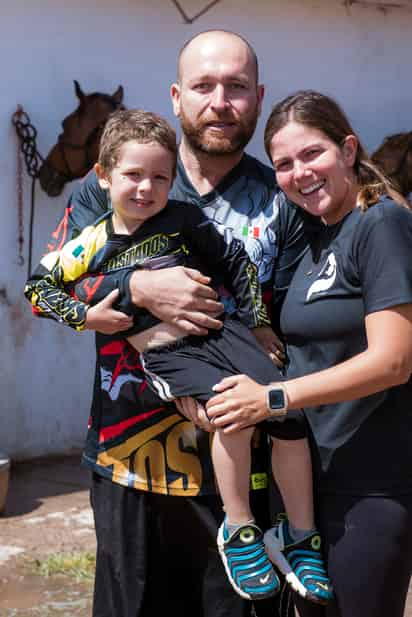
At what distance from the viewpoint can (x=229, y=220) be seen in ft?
9.46

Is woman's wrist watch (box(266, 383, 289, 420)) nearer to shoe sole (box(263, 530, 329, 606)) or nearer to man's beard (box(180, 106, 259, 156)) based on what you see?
shoe sole (box(263, 530, 329, 606))

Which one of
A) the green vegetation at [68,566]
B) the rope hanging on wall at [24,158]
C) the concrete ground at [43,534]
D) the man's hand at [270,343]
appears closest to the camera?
the man's hand at [270,343]

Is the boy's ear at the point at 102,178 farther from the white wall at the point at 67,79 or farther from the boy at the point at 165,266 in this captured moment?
the white wall at the point at 67,79

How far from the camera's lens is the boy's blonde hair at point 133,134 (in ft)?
8.93

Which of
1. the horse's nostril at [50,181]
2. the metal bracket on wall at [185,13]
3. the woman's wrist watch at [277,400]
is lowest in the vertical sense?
the woman's wrist watch at [277,400]

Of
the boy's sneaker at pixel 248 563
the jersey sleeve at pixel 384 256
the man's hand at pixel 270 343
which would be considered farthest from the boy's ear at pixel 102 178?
the boy's sneaker at pixel 248 563

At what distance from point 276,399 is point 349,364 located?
0.21 metres

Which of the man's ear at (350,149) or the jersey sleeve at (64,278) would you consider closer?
the man's ear at (350,149)

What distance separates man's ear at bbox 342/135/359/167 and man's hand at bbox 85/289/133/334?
0.77m

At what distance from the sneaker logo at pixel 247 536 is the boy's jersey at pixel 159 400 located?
32 centimetres

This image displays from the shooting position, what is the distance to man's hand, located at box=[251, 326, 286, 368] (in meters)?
2.78

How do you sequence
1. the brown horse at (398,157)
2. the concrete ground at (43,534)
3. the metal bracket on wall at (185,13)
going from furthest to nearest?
the brown horse at (398,157) → the metal bracket on wall at (185,13) → the concrete ground at (43,534)

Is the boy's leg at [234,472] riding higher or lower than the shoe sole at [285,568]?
higher

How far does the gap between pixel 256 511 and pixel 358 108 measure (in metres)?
5.04
